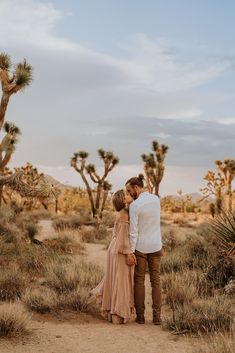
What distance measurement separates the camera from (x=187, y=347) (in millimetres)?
5809

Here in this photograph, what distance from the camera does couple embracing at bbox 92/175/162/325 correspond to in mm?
6758

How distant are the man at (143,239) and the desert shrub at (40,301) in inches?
54.2

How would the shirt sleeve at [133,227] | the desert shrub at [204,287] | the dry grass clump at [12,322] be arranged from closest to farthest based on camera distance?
the dry grass clump at [12,322], the shirt sleeve at [133,227], the desert shrub at [204,287]

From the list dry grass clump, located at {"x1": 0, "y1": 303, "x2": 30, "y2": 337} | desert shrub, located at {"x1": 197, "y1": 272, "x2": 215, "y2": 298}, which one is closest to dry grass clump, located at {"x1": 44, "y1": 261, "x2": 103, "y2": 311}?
dry grass clump, located at {"x1": 0, "y1": 303, "x2": 30, "y2": 337}

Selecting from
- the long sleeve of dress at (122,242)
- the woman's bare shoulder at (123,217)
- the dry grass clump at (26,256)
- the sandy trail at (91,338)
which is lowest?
the sandy trail at (91,338)

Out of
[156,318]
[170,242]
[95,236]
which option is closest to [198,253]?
[170,242]

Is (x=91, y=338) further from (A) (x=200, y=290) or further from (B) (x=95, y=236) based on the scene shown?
(B) (x=95, y=236)

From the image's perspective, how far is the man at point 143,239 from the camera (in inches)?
265

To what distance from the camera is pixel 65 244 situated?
15.2 metres

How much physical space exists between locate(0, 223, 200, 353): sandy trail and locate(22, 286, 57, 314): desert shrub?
0.64ft

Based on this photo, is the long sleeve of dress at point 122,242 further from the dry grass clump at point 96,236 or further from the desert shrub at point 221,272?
the dry grass clump at point 96,236

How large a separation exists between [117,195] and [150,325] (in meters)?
1.79

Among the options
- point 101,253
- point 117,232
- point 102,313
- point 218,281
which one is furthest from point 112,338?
point 101,253

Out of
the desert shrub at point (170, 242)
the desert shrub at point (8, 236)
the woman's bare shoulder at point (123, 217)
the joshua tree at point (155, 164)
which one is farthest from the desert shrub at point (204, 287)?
the joshua tree at point (155, 164)
